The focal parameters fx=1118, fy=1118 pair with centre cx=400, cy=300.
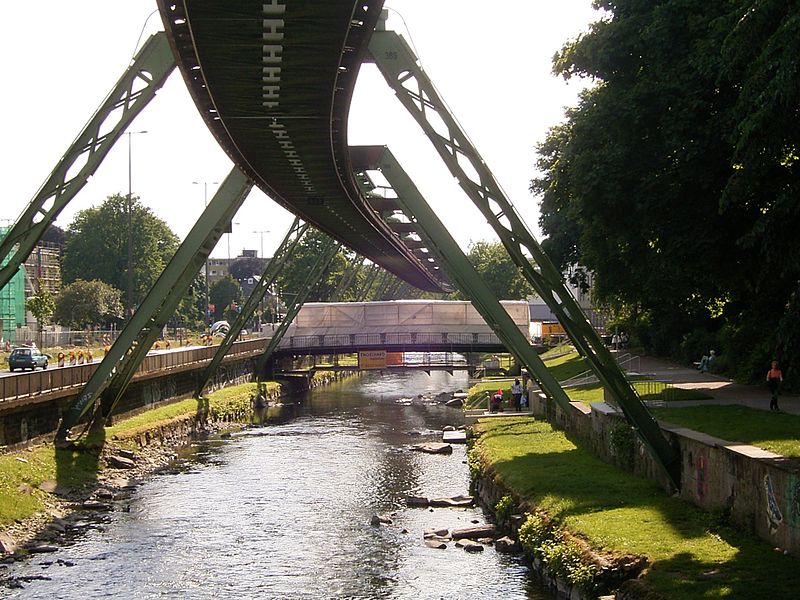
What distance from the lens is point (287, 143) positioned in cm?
3381

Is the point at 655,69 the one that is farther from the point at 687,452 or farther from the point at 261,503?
the point at 261,503

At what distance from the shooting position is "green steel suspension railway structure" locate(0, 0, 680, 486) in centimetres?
2244

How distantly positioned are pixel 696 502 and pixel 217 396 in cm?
4742

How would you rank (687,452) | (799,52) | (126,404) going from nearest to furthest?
(799,52)
(687,452)
(126,404)

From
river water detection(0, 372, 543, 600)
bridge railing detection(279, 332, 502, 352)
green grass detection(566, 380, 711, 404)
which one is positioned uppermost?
bridge railing detection(279, 332, 502, 352)

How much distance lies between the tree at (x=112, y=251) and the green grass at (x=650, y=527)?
110 meters

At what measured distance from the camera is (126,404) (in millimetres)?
54750

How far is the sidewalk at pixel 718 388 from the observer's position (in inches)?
1477

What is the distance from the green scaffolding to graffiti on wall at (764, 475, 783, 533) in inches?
3855

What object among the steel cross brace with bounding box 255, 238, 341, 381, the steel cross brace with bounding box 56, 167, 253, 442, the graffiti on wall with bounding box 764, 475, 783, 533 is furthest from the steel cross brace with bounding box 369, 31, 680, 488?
the steel cross brace with bounding box 255, 238, 341, 381

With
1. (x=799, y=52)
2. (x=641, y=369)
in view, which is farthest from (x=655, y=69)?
(x=641, y=369)

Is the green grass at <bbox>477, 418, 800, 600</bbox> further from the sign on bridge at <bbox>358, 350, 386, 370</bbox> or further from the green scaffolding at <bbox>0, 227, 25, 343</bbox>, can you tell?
the green scaffolding at <bbox>0, 227, 25, 343</bbox>

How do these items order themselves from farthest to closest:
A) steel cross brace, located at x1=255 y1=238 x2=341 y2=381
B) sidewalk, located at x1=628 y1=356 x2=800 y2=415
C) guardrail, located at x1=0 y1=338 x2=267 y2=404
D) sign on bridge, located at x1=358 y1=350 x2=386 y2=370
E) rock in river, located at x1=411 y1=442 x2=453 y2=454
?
sign on bridge, located at x1=358 y1=350 x2=386 y2=370 → steel cross brace, located at x1=255 y1=238 x2=341 y2=381 → rock in river, located at x1=411 y1=442 x2=453 y2=454 → guardrail, located at x1=0 y1=338 x2=267 y2=404 → sidewalk, located at x1=628 y1=356 x2=800 y2=415

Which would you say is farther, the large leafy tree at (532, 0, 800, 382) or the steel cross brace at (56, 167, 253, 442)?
the steel cross brace at (56, 167, 253, 442)
